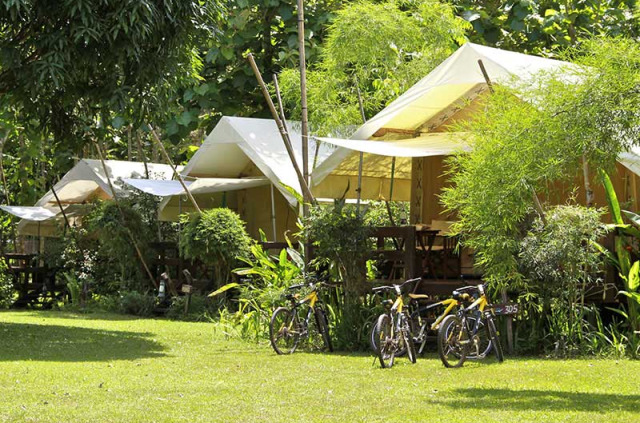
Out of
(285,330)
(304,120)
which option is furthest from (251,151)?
(285,330)

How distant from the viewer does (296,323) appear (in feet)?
40.1

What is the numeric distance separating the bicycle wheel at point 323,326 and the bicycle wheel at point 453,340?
184 cm

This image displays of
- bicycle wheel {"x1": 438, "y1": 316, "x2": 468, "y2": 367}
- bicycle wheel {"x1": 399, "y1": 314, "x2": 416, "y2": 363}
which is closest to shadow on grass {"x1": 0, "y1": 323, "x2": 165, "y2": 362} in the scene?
bicycle wheel {"x1": 399, "y1": 314, "x2": 416, "y2": 363}

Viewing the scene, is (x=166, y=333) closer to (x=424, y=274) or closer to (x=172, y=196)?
→ (x=424, y=274)

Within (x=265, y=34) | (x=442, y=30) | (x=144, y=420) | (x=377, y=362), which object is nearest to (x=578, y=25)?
(x=442, y=30)

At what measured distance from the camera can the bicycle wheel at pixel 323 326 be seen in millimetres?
12227

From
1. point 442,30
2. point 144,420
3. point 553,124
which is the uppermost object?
point 442,30

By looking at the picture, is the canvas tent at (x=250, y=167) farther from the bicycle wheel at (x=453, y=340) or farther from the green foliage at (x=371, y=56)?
the bicycle wheel at (x=453, y=340)

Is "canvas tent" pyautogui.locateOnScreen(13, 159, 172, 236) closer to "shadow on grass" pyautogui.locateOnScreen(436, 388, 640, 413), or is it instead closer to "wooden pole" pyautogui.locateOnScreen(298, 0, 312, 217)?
"wooden pole" pyautogui.locateOnScreen(298, 0, 312, 217)

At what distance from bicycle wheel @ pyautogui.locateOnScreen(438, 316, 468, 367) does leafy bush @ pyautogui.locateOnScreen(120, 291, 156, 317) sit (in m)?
8.64

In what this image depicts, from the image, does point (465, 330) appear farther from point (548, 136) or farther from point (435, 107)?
point (435, 107)

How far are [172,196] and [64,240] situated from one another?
316cm

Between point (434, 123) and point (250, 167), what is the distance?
5.99 m

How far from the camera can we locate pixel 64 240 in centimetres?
2177
